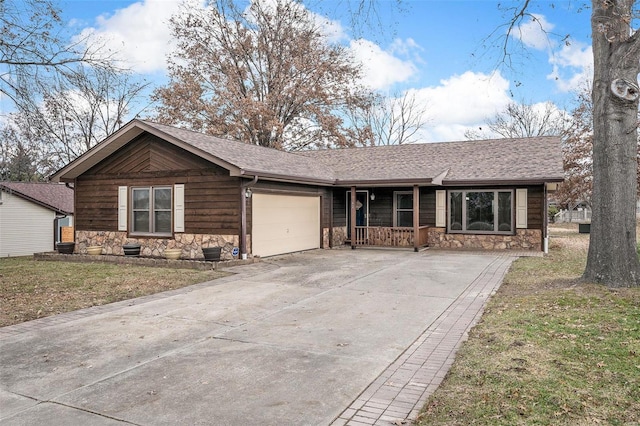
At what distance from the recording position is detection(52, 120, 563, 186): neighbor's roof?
43.6 ft

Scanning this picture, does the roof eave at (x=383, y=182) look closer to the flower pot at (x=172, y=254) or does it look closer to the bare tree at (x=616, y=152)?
the flower pot at (x=172, y=254)

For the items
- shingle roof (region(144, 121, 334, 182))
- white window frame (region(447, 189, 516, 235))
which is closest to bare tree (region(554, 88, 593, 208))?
white window frame (region(447, 189, 516, 235))

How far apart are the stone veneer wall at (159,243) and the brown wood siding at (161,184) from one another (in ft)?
0.55

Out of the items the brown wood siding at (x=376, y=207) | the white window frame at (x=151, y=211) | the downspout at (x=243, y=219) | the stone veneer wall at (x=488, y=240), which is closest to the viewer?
the downspout at (x=243, y=219)

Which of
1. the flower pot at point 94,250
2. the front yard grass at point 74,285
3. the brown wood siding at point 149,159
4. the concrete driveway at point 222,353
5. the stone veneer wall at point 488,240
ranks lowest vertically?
the concrete driveway at point 222,353

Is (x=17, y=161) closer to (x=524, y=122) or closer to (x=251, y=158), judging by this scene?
(x=251, y=158)

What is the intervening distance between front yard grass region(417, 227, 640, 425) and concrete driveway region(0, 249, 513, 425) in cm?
47

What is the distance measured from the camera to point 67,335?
5828 mm

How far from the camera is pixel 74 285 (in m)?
9.30

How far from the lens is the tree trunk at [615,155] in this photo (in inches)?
311

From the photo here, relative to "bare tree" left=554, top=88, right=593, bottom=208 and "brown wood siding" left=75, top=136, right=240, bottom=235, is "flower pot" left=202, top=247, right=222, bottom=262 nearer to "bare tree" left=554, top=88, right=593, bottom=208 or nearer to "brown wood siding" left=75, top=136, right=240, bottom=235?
"brown wood siding" left=75, top=136, right=240, bottom=235

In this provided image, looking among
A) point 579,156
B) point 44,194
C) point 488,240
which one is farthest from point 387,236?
point 579,156

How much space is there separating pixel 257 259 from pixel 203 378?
8664 millimetres

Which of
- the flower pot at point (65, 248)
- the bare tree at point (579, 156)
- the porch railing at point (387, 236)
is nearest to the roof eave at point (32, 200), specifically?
the flower pot at point (65, 248)
